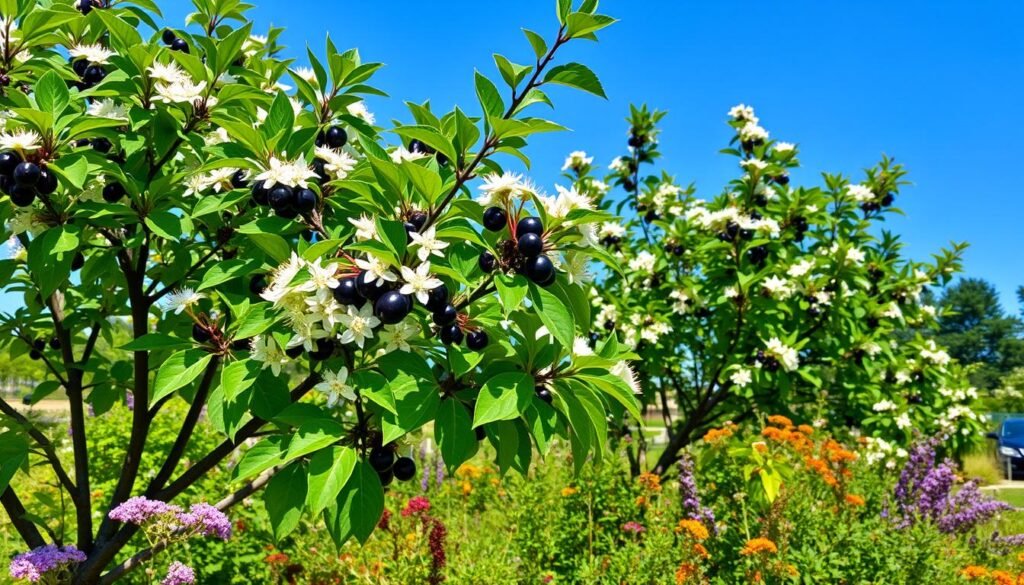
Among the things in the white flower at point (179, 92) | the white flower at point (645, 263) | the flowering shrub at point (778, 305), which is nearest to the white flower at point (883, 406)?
the flowering shrub at point (778, 305)

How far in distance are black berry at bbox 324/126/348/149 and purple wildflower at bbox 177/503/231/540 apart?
1.30 meters

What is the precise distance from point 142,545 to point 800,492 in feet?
13.4

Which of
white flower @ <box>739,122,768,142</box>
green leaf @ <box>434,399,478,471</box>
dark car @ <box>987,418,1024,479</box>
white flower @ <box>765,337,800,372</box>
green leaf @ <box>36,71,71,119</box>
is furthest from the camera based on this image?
dark car @ <box>987,418,1024,479</box>

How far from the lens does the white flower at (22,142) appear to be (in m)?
1.68

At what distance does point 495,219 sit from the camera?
5.11 ft

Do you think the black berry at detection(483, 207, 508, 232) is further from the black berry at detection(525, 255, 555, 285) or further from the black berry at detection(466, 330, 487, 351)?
the black berry at detection(466, 330, 487, 351)

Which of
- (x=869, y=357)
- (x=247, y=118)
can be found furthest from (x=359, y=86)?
(x=869, y=357)

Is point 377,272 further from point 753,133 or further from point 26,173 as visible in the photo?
point 753,133

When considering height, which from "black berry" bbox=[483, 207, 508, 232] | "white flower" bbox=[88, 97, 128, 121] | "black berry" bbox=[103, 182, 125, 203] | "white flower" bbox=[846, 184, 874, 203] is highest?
Answer: "white flower" bbox=[846, 184, 874, 203]

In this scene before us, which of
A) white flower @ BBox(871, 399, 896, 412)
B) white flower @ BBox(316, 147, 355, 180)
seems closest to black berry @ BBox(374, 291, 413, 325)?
white flower @ BBox(316, 147, 355, 180)

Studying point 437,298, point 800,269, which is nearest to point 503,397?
point 437,298

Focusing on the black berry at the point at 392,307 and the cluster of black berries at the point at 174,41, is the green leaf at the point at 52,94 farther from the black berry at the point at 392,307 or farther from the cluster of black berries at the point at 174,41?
the black berry at the point at 392,307

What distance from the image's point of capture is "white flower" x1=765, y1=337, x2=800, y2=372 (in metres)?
5.07

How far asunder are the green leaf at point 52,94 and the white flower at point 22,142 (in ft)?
0.27
